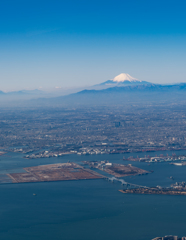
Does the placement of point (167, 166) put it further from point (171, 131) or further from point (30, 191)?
point (171, 131)

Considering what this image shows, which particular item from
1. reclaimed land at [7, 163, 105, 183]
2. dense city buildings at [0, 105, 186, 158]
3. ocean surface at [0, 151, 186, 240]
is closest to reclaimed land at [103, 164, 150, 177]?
ocean surface at [0, 151, 186, 240]

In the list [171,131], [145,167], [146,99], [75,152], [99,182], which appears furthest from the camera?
[146,99]

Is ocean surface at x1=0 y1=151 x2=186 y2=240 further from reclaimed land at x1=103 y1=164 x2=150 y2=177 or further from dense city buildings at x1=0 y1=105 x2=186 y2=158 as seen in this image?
dense city buildings at x1=0 y1=105 x2=186 y2=158

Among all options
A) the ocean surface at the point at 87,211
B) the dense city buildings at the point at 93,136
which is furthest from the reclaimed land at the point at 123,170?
the dense city buildings at the point at 93,136

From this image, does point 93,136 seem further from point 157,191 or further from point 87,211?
point 87,211

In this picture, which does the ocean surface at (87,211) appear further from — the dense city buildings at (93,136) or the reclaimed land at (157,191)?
the dense city buildings at (93,136)

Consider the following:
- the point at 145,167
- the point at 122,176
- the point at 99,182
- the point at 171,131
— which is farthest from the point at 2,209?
the point at 171,131
